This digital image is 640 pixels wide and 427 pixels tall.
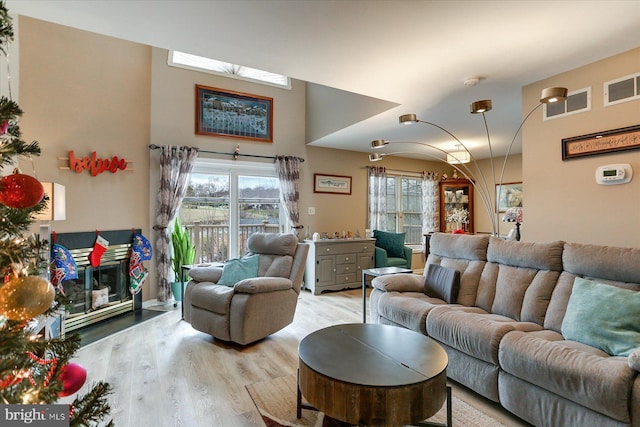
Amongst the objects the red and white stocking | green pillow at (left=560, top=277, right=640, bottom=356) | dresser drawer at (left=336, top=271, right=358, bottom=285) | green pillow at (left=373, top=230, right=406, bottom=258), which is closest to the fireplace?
the red and white stocking

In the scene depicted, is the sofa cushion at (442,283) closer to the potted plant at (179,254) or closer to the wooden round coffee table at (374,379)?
the wooden round coffee table at (374,379)

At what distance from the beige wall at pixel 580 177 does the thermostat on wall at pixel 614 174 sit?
36 mm

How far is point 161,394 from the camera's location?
83.8 inches

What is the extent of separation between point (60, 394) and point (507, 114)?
4.48 m

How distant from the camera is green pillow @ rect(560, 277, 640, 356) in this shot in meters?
1.70

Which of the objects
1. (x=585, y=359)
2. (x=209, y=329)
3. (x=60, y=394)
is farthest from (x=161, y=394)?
(x=585, y=359)

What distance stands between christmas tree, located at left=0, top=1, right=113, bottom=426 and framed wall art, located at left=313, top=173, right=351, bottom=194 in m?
4.58

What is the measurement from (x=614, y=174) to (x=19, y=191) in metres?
3.42

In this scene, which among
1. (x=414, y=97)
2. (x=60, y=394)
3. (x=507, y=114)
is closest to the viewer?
(x=60, y=394)

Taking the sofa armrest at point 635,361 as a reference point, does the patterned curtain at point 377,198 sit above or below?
above

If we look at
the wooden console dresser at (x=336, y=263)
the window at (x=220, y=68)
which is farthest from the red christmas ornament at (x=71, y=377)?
the wooden console dresser at (x=336, y=263)

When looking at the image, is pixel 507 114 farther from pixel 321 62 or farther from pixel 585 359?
pixel 585 359

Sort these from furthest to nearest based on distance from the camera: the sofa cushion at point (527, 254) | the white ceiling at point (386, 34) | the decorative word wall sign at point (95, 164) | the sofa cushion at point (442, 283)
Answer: the decorative word wall sign at point (95, 164) → the sofa cushion at point (442, 283) → the sofa cushion at point (527, 254) → the white ceiling at point (386, 34)

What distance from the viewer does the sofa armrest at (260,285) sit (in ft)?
9.30
